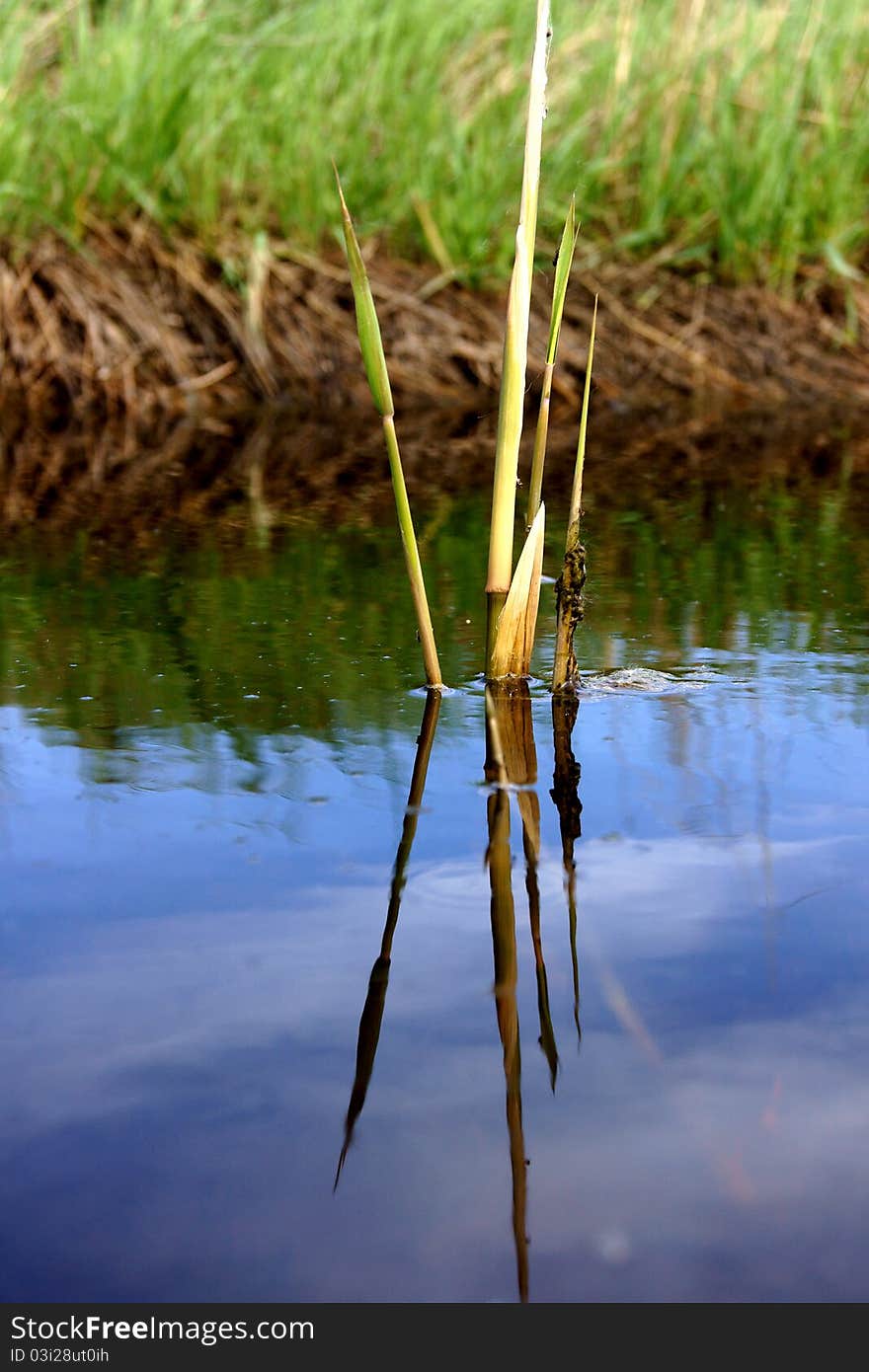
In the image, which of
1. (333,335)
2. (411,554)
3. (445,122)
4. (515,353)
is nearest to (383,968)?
(411,554)

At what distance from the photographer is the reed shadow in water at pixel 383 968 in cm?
70

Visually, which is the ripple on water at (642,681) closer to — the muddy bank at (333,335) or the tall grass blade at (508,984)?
the tall grass blade at (508,984)

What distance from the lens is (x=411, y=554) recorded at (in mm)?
1237

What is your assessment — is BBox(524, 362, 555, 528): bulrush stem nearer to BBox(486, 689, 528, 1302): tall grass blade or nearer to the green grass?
BBox(486, 689, 528, 1302): tall grass blade

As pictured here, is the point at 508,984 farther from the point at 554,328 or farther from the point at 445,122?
the point at 445,122

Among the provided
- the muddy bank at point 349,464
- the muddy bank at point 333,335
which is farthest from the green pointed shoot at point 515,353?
the muddy bank at point 333,335

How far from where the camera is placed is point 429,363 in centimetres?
348

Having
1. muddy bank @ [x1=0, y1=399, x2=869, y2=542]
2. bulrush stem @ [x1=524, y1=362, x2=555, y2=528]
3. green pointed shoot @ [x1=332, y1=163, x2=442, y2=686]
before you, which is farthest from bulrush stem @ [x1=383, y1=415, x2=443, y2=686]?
muddy bank @ [x1=0, y1=399, x2=869, y2=542]

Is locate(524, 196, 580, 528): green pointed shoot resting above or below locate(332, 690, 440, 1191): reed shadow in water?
above

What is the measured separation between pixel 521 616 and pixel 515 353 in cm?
22

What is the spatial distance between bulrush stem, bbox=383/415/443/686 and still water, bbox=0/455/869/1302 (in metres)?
0.05

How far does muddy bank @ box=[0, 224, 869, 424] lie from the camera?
128 inches

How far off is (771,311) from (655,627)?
7.86ft

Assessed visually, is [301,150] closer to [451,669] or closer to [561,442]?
[561,442]
